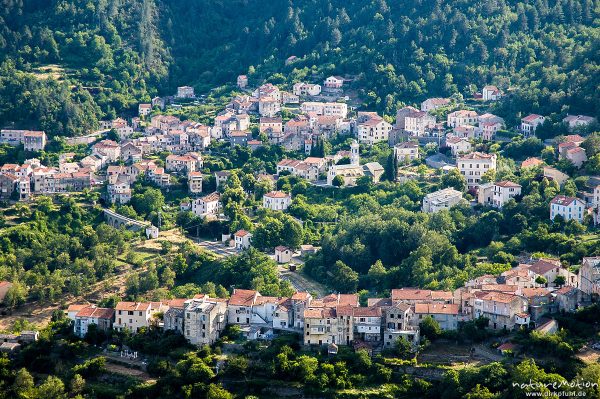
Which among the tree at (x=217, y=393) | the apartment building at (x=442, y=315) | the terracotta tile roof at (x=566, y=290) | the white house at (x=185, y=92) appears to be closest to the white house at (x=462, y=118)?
the white house at (x=185, y=92)

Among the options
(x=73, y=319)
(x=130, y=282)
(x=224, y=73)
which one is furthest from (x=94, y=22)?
(x=73, y=319)

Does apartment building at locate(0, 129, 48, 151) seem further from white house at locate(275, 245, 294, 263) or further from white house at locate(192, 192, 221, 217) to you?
white house at locate(275, 245, 294, 263)

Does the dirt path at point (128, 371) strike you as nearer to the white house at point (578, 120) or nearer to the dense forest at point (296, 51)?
the white house at point (578, 120)

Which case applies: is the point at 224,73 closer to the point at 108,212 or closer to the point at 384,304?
the point at 108,212

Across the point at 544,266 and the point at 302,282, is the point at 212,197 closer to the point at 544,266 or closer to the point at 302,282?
the point at 302,282

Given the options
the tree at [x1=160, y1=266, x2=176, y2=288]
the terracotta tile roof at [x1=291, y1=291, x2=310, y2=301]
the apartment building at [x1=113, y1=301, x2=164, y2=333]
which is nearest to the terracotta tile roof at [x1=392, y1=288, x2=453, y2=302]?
the terracotta tile roof at [x1=291, y1=291, x2=310, y2=301]

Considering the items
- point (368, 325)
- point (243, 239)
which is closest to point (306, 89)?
point (243, 239)
